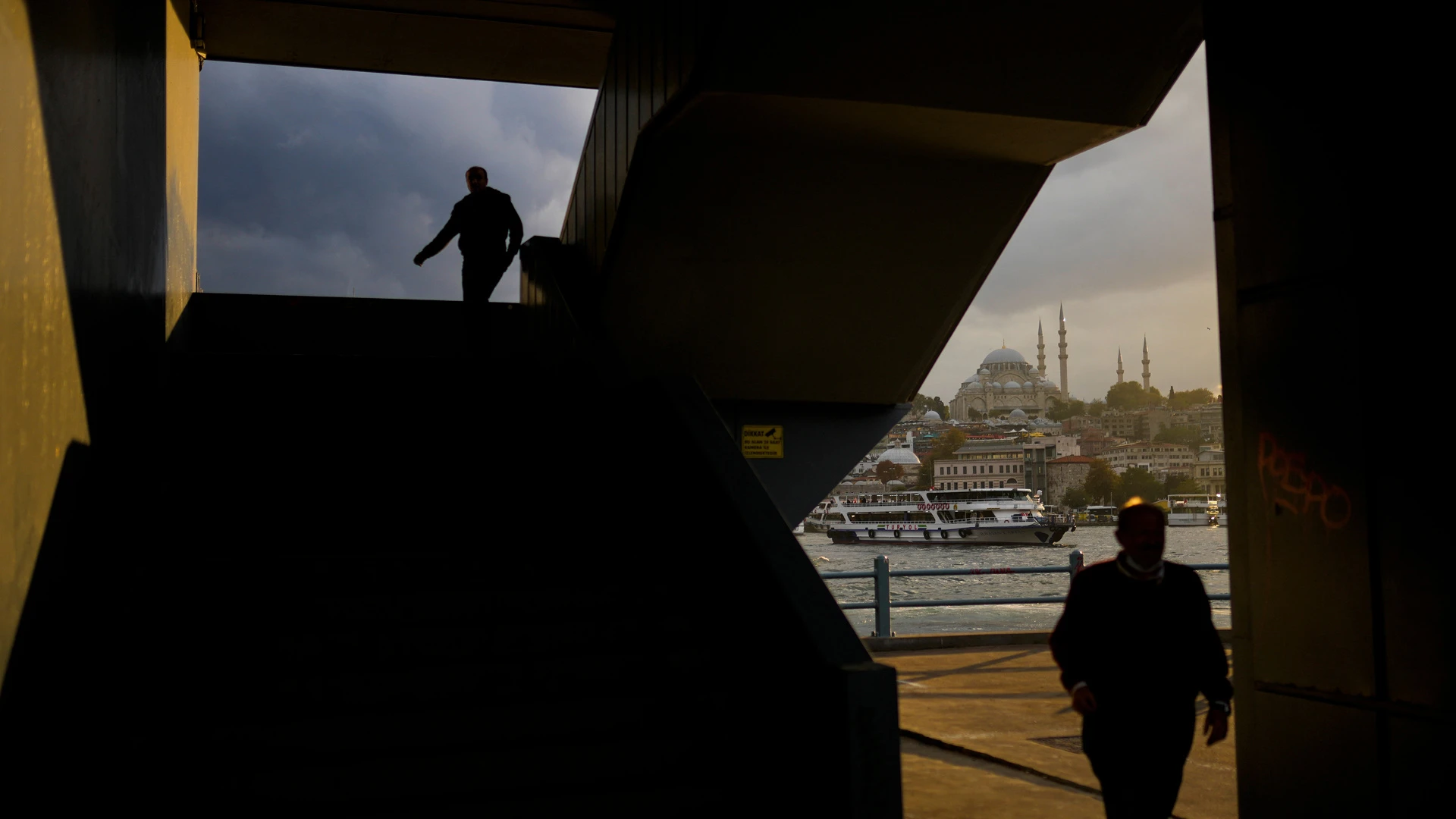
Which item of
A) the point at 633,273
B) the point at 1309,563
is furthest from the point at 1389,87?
the point at 633,273

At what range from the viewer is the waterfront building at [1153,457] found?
525ft

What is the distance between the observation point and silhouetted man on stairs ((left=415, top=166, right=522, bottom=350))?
360 inches

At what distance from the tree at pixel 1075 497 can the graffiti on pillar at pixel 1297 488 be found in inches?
4828

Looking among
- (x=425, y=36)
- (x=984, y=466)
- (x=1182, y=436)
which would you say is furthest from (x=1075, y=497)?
(x=425, y=36)

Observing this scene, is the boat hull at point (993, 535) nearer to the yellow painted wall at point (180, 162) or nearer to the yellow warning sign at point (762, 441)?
the yellow warning sign at point (762, 441)

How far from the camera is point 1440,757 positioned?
3.09 metres

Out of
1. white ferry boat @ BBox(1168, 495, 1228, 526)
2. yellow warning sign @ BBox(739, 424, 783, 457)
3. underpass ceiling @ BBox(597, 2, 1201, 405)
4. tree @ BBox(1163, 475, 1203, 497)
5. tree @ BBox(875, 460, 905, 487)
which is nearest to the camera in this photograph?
underpass ceiling @ BBox(597, 2, 1201, 405)

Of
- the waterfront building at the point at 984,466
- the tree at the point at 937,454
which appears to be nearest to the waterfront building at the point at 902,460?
the tree at the point at 937,454

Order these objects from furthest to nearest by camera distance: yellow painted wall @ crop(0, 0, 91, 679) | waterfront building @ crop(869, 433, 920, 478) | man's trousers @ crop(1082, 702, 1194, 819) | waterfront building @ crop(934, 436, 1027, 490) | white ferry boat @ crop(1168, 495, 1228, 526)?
waterfront building @ crop(869, 433, 920, 478) < waterfront building @ crop(934, 436, 1027, 490) < white ferry boat @ crop(1168, 495, 1228, 526) < man's trousers @ crop(1082, 702, 1194, 819) < yellow painted wall @ crop(0, 0, 91, 679)

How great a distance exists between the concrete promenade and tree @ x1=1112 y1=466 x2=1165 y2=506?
125 metres

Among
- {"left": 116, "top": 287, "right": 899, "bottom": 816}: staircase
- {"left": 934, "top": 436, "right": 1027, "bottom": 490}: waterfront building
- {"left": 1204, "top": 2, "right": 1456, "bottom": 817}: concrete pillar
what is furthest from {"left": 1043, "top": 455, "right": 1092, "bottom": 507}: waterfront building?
{"left": 1204, "top": 2, "right": 1456, "bottom": 817}: concrete pillar

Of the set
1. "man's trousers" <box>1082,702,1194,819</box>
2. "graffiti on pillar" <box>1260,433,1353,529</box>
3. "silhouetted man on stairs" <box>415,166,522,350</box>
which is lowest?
"man's trousers" <box>1082,702,1194,819</box>

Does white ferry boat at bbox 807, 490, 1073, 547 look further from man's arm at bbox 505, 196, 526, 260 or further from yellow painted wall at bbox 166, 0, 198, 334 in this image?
yellow painted wall at bbox 166, 0, 198, 334

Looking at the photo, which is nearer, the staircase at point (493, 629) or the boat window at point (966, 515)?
the staircase at point (493, 629)
